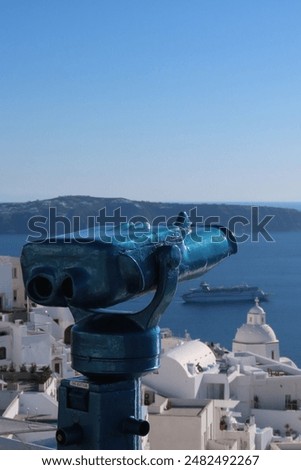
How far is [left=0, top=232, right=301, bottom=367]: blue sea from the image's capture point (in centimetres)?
5080

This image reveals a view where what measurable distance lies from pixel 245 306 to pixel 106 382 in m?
66.1

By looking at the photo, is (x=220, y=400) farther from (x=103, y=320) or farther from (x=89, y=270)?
(x=89, y=270)

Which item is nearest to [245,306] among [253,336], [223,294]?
[223,294]

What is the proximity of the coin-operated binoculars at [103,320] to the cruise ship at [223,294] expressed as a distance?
66.5m

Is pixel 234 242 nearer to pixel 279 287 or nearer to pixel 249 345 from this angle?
pixel 249 345

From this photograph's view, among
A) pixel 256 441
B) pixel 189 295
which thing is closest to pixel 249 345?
pixel 256 441

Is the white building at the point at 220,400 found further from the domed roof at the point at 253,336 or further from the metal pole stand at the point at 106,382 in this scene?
the metal pole stand at the point at 106,382

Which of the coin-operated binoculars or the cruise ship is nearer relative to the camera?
the coin-operated binoculars

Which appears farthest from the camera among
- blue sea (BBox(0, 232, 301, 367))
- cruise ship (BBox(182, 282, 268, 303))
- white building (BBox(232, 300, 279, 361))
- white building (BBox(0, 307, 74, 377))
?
cruise ship (BBox(182, 282, 268, 303))

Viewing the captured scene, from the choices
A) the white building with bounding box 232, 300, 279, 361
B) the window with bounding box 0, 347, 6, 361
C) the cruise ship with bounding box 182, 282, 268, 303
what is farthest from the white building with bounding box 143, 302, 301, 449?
the cruise ship with bounding box 182, 282, 268, 303

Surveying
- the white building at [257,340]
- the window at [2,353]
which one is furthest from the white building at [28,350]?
the white building at [257,340]

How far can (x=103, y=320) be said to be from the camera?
291 centimetres

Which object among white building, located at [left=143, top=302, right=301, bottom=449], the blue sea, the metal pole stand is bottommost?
the blue sea

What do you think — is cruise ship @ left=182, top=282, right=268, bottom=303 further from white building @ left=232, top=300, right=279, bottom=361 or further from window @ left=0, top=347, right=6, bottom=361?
window @ left=0, top=347, right=6, bottom=361
